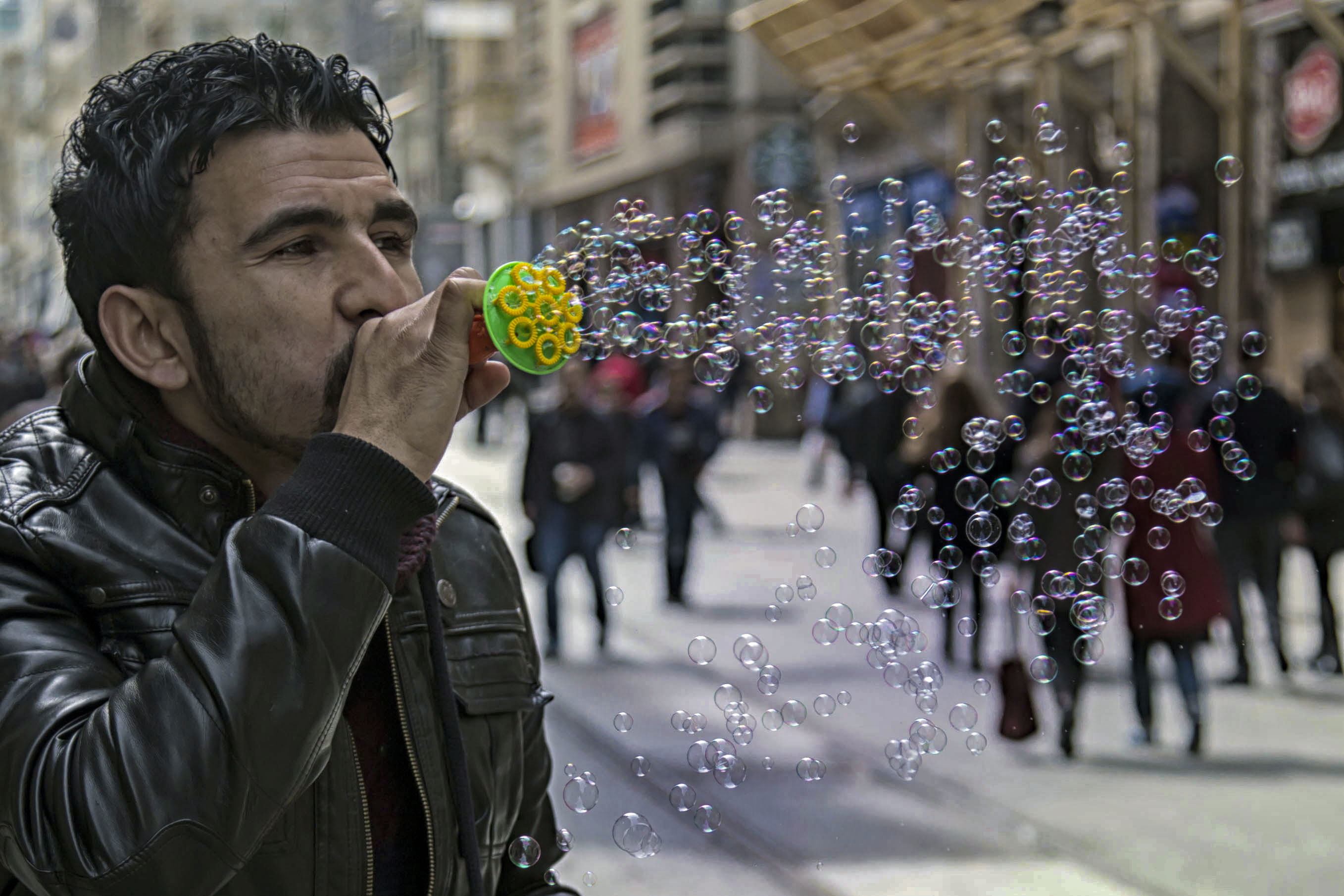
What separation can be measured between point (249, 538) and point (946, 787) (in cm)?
449

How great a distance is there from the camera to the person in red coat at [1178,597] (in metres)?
4.73

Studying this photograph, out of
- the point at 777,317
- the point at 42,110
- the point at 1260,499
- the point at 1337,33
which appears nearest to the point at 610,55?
the point at 42,110

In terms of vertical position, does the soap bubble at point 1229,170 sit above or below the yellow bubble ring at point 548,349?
above

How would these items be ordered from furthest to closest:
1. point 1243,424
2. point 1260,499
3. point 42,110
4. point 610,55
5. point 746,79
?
point 42,110
point 610,55
point 746,79
point 1260,499
point 1243,424

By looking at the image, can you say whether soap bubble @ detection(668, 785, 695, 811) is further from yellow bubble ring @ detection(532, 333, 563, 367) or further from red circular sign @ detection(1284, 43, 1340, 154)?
red circular sign @ detection(1284, 43, 1340, 154)

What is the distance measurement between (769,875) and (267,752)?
3378 mm

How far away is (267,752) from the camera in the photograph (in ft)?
3.33

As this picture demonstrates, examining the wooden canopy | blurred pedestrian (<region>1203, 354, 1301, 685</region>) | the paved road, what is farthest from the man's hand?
blurred pedestrian (<region>1203, 354, 1301, 685</region>)

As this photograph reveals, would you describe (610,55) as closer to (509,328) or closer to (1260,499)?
(1260,499)

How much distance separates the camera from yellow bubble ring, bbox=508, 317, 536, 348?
3.61 feet

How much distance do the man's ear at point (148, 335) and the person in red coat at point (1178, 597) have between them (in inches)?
119

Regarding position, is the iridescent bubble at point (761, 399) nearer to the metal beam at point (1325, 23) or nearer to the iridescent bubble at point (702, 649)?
the iridescent bubble at point (702, 649)

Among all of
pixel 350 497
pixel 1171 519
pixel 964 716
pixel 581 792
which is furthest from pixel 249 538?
pixel 1171 519

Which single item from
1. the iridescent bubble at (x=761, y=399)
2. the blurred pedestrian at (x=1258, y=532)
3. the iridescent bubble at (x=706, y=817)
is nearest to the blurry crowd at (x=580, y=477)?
the blurred pedestrian at (x=1258, y=532)
